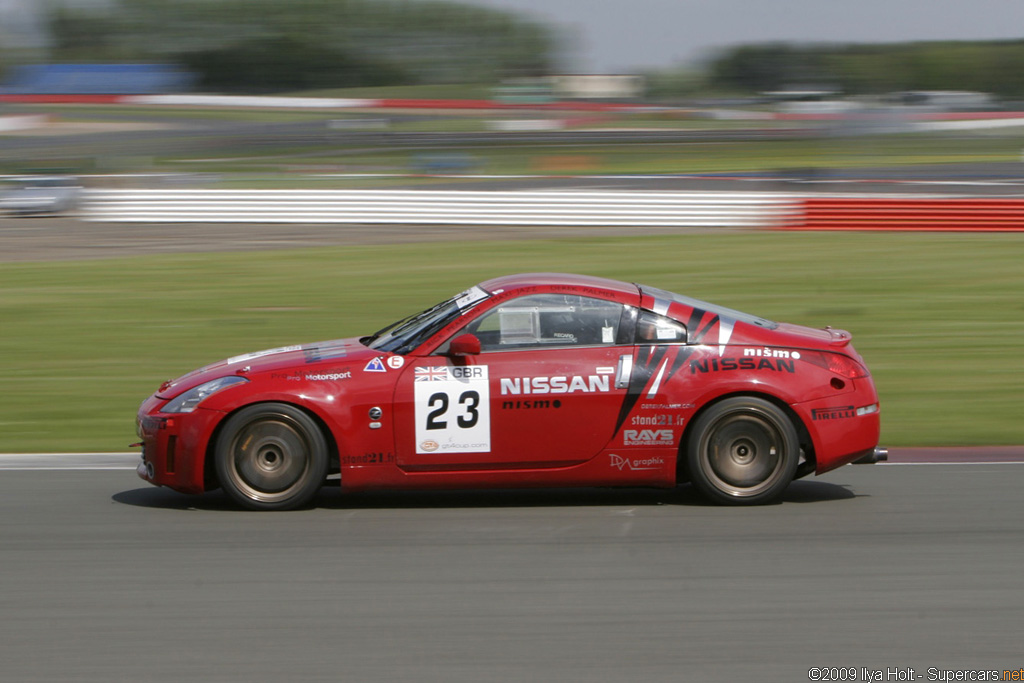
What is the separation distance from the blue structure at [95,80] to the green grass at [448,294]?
1314 inches

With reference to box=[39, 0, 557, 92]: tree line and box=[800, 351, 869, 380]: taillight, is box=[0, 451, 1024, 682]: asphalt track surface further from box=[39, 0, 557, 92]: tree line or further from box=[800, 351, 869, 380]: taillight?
box=[39, 0, 557, 92]: tree line

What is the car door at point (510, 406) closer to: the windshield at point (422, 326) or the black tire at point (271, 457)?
the windshield at point (422, 326)

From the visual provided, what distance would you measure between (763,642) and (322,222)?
2056cm

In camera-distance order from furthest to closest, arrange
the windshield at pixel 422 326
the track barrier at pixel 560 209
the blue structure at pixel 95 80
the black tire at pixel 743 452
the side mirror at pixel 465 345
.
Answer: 1. the blue structure at pixel 95 80
2. the track barrier at pixel 560 209
3. the windshield at pixel 422 326
4. the black tire at pixel 743 452
5. the side mirror at pixel 465 345

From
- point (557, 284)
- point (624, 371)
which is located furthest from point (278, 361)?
point (624, 371)

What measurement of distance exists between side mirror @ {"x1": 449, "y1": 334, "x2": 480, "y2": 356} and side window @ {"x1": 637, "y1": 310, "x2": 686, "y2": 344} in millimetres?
874

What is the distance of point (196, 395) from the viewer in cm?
605

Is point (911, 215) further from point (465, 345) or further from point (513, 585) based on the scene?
point (513, 585)

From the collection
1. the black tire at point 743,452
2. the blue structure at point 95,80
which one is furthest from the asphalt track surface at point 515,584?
the blue structure at point 95,80

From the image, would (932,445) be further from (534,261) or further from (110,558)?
(534,261)

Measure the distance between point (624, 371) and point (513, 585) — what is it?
154 cm

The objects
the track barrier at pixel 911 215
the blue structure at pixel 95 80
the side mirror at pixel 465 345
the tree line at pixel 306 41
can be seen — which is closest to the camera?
the side mirror at pixel 465 345

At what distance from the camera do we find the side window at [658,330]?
609cm

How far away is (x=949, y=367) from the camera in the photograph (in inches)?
422
